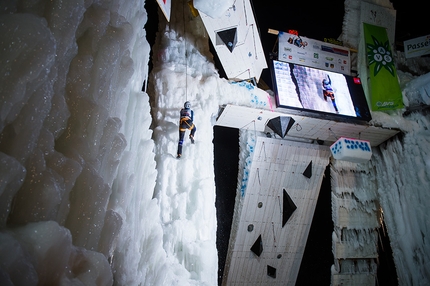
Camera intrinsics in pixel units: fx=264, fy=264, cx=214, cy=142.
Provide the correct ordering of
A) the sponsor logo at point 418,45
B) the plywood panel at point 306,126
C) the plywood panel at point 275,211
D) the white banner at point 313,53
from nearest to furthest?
1. the plywood panel at point 306,126
2. the plywood panel at point 275,211
3. the white banner at point 313,53
4. the sponsor logo at point 418,45

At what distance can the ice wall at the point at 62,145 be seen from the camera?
4.53 ft

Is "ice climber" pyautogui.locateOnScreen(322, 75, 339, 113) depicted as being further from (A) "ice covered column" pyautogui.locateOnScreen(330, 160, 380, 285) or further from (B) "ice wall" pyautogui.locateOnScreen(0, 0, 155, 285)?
(B) "ice wall" pyautogui.locateOnScreen(0, 0, 155, 285)

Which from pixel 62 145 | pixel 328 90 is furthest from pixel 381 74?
pixel 62 145

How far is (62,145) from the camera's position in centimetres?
193

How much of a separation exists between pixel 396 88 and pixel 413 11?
4.10 metres

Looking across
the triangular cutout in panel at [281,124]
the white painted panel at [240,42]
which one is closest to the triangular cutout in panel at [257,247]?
the triangular cutout in panel at [281,124]

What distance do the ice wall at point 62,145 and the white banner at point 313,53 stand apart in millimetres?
5173

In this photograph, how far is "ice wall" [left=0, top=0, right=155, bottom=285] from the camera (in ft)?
4.53

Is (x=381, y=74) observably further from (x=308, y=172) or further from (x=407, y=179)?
(x=308, y=172)

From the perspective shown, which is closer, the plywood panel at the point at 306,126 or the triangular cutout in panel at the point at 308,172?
the plywood panel at the point at 306,126

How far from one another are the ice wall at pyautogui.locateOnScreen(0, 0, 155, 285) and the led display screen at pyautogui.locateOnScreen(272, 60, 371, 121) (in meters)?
4.37

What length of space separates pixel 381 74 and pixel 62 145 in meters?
7.94

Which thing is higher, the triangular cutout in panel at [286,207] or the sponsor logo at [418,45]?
the sponsor logo at [418,45]

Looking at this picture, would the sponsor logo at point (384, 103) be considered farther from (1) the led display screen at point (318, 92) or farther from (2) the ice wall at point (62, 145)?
(2) the ice wall at point (62, 145)
